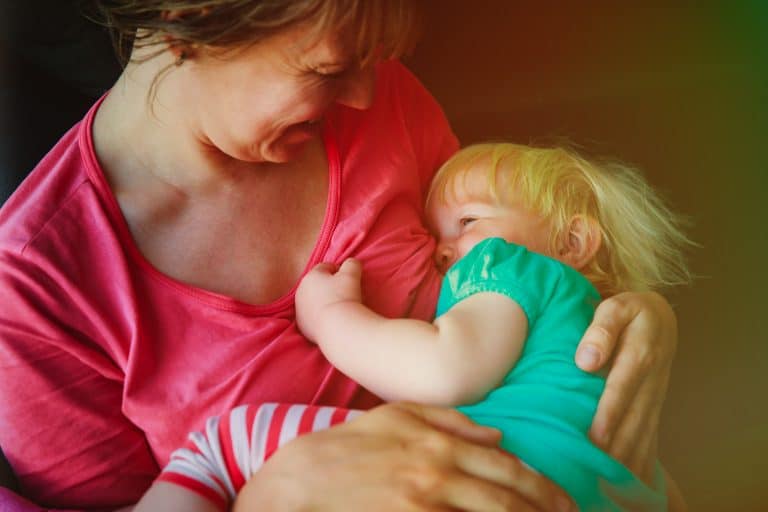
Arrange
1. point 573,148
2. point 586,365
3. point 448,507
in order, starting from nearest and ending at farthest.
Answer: point 448,507 → point 586,365 → point 573,148

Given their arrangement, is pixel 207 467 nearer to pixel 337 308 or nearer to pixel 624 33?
pixel 337 308

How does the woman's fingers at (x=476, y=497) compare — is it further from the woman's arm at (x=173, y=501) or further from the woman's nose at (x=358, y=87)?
the woman's nose at (x=358, y=87)

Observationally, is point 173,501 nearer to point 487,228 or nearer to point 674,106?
point 487,228

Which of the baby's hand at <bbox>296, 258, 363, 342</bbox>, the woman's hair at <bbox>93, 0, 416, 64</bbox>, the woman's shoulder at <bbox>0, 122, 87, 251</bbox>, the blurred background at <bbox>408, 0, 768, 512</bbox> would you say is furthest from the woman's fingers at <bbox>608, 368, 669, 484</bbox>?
the woman's shoulder at <bbox>0, 122, 87, 251</bbox>

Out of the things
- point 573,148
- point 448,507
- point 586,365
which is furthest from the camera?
point 573,148

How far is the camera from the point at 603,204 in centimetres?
62

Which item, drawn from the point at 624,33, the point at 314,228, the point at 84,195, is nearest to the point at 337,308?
the point at 314,228

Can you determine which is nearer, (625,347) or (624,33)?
(625,347)

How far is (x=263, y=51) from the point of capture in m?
0.49

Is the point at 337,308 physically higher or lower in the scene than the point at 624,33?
lower

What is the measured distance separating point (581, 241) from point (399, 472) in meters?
0.28

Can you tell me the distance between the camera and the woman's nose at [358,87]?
1.79 feet

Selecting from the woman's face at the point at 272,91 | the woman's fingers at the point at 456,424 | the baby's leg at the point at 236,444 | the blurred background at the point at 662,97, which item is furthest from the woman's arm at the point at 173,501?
the blurred background at the point at 662,97

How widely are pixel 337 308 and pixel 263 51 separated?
0.19m
